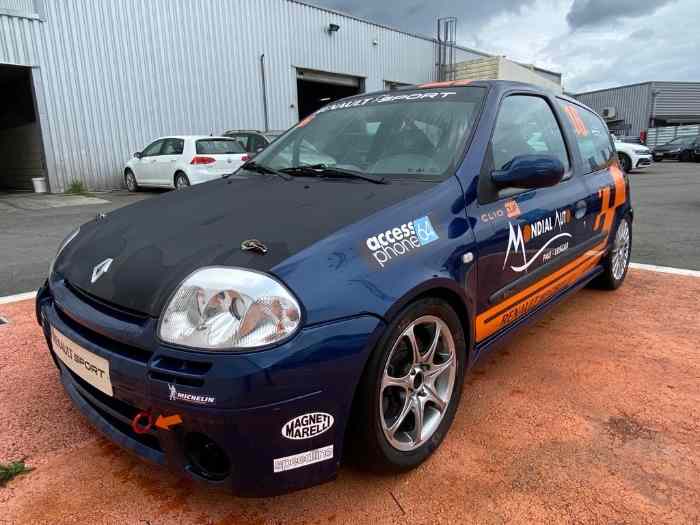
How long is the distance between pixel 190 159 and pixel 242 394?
414 inches

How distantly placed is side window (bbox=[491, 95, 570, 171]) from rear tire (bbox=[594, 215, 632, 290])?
3.79 feet

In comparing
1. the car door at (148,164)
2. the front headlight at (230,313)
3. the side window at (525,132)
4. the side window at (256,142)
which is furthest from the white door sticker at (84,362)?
the car door at (148,164)

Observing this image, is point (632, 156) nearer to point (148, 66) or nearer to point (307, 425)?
point (148, 66)

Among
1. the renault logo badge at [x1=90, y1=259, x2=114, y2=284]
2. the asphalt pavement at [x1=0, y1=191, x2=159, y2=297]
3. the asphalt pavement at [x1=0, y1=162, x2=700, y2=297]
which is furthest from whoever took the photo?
the asphalt pavement at [x1=0, y1=162, x2=700, y2=297]

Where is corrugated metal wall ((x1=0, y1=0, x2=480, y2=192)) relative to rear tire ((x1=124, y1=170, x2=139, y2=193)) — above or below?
above

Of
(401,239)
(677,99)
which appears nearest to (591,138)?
(401,239)

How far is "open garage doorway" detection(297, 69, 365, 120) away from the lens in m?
19.2

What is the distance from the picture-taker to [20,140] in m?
15.5

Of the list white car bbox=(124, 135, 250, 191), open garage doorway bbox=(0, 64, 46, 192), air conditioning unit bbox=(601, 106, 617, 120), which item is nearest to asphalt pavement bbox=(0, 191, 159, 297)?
white car bbox=(124, 135, 250, 191)

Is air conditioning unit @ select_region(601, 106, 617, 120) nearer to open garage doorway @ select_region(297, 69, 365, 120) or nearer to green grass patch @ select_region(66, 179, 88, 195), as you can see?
open garage doorway @ select_region(297, 69, 365, 120)

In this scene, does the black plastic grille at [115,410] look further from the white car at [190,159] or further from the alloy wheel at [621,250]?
the white car at [190,159]

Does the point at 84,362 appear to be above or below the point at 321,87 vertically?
below

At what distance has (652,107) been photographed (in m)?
36.9

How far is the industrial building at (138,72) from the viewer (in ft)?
41.3
